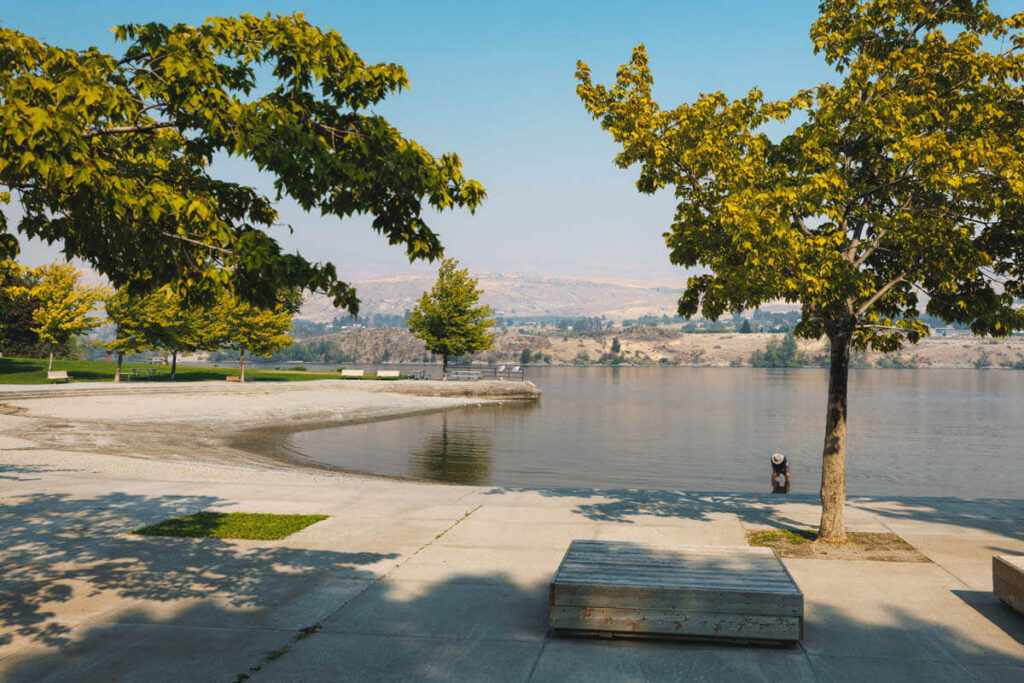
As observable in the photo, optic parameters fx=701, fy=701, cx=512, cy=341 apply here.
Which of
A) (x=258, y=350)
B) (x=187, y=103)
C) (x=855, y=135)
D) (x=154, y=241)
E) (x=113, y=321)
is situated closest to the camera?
(x=187, y=103)

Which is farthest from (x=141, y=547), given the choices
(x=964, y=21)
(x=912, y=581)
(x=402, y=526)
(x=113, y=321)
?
(x=113, y=321)

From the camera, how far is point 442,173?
271 inches

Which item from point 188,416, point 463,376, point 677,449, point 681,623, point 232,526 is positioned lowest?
point 677,449

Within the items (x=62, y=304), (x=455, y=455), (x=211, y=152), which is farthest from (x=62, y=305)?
(x=211, y=152)

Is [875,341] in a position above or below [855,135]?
below

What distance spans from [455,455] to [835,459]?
2193 cm

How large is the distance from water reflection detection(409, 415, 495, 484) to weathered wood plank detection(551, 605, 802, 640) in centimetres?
1798

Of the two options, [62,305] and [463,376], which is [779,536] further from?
[463,376]

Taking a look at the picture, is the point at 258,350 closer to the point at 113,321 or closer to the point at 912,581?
the point at 113,321

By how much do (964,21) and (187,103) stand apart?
11.5 m

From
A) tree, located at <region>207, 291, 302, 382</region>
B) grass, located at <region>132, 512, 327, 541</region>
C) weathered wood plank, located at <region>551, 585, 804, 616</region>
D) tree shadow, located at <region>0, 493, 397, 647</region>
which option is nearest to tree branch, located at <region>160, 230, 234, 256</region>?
tree shadow, located at <region>0, 493, 397, 647</region>

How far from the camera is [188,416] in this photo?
117 feet

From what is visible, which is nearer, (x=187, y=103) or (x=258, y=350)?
(x=187, y=103)

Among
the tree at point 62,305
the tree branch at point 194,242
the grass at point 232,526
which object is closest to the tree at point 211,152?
the tree branch at point 194,242
